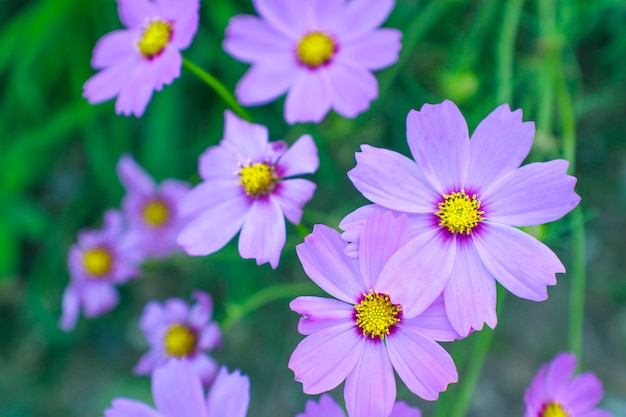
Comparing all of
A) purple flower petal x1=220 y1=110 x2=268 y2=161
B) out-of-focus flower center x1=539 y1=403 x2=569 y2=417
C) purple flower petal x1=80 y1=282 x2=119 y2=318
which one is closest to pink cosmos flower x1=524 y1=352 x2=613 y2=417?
out-of-focus flower center x1=539 y1=403 x2=569 y2=417

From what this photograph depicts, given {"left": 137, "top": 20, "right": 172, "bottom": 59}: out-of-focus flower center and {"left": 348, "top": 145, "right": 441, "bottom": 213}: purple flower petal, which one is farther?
{"left": 137, "top": 20, "right": 172, "bottom": 59}: out-of-focus flower center

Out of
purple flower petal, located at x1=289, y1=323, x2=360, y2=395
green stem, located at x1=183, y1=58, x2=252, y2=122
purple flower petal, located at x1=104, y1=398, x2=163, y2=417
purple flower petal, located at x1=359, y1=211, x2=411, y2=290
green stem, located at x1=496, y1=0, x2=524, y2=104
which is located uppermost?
green stem, located at x1=496, y1=0, x2=524, y2=104

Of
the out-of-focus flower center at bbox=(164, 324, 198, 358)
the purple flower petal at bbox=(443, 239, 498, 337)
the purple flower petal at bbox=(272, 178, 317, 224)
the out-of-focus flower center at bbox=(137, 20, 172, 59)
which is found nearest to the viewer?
the purple flower petal at bbox=(443, 239, 498, 337)

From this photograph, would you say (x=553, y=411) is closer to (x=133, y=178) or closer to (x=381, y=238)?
(x=381, y=238)

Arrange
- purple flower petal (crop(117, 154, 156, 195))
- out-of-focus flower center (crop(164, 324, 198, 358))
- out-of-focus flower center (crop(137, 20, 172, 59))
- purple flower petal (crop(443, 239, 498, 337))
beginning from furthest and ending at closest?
purple flower petal (crop(117, 154, 156, 195))
out-of-focus flower center (crop(164, 324, 198, 358))
out-of-focus flower center (crop(137, 20, 172, 59))
purple flower petal (crop(443, 239, 498, 337))

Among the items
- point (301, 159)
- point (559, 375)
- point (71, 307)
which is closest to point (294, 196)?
point (301, 159)

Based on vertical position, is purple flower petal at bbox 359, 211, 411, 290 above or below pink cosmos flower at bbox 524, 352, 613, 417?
above

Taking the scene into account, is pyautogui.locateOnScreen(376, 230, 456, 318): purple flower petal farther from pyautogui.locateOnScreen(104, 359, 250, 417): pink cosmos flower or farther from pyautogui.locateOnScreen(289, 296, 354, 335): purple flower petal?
pyautogui.locateOnScreen(104, 359, 250, 417): pink cosmos flower
